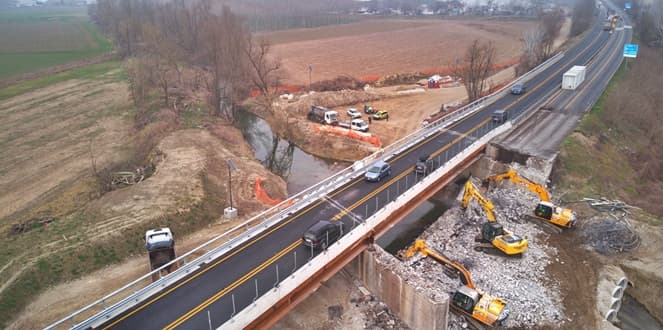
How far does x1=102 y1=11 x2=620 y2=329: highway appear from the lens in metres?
21.8

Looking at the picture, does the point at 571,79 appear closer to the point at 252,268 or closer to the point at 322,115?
the point at 322,115

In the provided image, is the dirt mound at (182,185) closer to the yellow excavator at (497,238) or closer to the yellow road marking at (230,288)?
the yellow road marking at (230,288)

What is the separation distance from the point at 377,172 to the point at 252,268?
14206 millimetres

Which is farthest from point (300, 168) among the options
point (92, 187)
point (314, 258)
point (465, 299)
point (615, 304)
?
point (615, 304)

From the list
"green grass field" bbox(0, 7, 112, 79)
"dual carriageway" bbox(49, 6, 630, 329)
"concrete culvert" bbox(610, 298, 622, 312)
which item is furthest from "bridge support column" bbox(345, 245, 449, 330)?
"green grass field" bbox(0, 7, 112, 79)

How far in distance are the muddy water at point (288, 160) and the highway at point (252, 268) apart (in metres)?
13.0

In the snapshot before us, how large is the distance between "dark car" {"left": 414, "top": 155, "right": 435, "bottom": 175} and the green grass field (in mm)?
90946

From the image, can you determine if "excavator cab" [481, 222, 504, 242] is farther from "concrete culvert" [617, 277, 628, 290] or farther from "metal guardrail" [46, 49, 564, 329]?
"metal guardrail" [46, 49, 564, 329]

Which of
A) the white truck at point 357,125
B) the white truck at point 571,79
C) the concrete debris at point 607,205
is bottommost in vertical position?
the concrete debris at point 607,205

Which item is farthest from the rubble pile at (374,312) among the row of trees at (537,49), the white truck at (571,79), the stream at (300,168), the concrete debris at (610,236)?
the row of trees at (537,49)

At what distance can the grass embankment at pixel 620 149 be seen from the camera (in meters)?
41.2

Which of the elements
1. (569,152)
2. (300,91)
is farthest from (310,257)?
(300,91)

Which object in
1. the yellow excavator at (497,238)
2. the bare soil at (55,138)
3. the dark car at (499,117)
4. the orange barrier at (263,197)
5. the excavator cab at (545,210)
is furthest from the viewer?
the dark car at (499,117)

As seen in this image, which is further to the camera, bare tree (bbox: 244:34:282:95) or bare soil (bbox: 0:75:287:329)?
bare tree (bbox: 244:34:282:95)
